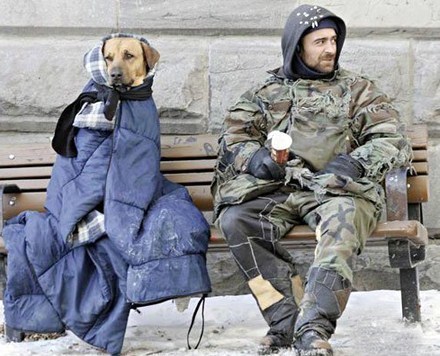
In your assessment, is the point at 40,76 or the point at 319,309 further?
the point at 40,76

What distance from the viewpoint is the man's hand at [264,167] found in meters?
4.62

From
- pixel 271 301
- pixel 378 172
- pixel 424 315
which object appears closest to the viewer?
pixel 271 301

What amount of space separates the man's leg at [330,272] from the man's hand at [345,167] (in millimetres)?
182

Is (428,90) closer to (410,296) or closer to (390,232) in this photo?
(410,296)

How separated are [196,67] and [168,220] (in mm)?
1357

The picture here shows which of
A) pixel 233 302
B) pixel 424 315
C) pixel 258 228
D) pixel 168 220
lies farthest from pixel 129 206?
pixel 424 315

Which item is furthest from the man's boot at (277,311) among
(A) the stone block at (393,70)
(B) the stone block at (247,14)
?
(B) the stone block at (247,14)

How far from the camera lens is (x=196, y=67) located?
5.68 m

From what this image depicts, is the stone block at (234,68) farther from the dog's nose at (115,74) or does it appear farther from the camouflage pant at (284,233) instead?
the camouflage pant at (284,233)

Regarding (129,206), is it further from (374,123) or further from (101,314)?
(374,123)

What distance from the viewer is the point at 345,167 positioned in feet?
15.2

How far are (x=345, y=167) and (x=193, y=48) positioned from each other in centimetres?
137

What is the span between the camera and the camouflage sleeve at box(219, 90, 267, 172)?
15.9ft

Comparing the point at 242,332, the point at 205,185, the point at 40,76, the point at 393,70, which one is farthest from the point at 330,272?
the point at 40,76
